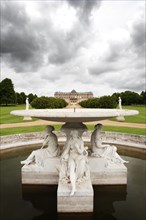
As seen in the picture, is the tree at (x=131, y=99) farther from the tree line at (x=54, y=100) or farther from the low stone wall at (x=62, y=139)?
the low stone wall at (x=62, y=139)

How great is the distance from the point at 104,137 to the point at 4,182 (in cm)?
765

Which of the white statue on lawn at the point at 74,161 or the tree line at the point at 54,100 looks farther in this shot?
the tree line at the point at 54,100

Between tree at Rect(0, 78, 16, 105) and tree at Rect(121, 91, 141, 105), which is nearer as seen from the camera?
tree at Rect(0, 78, 16, 105)

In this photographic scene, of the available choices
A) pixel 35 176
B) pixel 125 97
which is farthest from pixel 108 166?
pixel 125 97

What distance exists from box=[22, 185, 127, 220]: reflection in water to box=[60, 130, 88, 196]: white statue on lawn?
78 centimetres

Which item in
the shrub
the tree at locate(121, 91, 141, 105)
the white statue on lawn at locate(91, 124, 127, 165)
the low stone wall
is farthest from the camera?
the tree at locate(121, 91, 141, 105)

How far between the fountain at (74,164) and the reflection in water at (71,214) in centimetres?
17

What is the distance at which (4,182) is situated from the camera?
21.6ft

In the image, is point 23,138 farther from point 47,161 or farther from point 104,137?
point 47,161

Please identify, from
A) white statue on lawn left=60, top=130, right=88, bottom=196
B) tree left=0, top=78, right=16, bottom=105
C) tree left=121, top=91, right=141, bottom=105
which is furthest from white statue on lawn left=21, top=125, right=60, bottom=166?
tree left=121, top=91, right=141, bottom=105

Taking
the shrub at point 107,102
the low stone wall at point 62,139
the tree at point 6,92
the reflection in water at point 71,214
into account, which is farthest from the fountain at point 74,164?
the tree at point 6,92

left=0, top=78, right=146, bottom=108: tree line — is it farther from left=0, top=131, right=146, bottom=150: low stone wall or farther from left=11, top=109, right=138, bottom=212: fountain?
left=11, top=109, right=138, bottom=212: fountain

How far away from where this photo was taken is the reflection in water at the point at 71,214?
4.90 metres

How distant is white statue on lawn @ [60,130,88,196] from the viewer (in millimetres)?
5475
